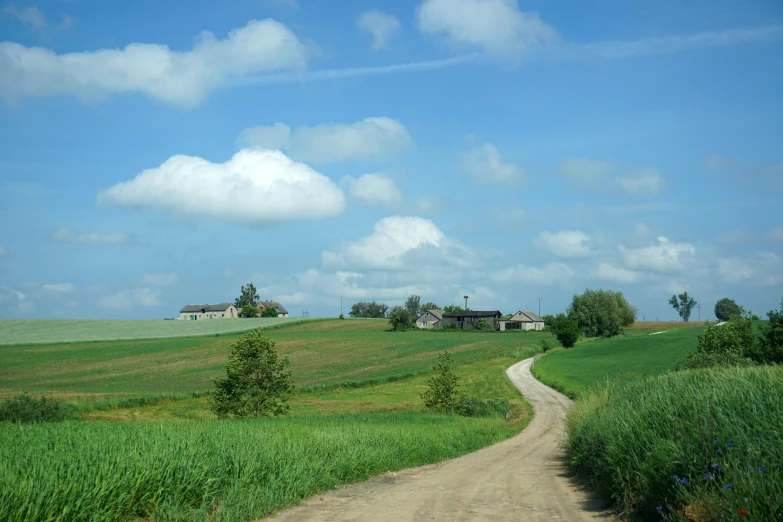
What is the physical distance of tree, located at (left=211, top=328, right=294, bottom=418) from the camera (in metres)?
32.9

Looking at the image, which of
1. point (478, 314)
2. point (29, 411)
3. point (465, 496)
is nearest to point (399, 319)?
point (478, 314)

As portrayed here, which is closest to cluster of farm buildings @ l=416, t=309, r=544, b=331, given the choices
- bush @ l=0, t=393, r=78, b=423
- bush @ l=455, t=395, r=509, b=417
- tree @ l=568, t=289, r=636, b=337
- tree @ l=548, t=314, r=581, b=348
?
tree @ l=568, t=289, r=636, b=337

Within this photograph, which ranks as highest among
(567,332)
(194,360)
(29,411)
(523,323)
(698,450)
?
(523,323)

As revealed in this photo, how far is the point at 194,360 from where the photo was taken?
264 feet

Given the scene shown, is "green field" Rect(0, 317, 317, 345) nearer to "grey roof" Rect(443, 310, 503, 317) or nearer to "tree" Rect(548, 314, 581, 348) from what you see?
"grey roof" Rect(443, 310, 503, 317)

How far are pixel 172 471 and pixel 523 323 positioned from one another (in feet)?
490

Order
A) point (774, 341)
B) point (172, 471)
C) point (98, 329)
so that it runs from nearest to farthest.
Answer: point (172, 471) < point (774, 341) < point (98, 329)

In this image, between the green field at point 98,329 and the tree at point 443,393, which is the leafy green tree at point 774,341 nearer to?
the tree at point 443,393

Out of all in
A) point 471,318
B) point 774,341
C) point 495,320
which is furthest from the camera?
point 471,318

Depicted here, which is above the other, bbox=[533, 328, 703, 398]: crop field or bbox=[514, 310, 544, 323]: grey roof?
bbox=[514, 310, 544, 323]: grey roof

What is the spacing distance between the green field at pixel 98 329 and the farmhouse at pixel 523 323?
5711cm

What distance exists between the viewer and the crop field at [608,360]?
187 feet

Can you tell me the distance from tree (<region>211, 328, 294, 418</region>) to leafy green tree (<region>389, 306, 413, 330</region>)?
329 feet

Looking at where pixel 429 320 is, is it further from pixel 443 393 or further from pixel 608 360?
pixel 443 393
